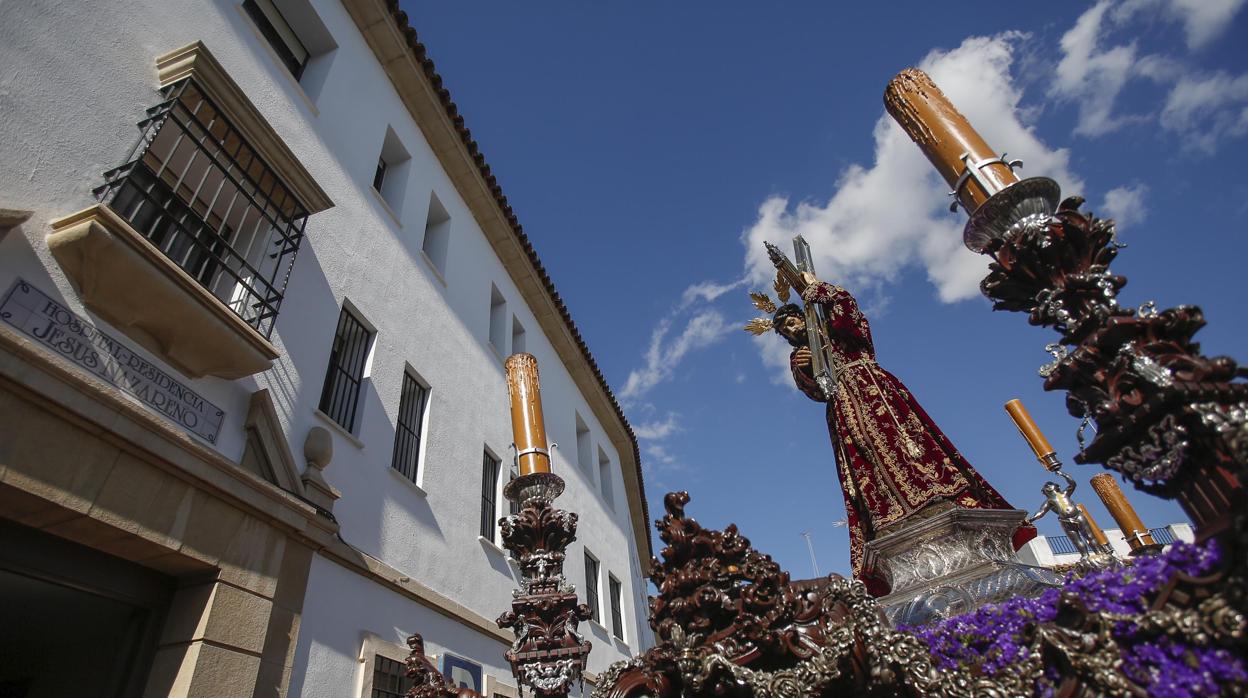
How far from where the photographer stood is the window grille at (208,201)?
207 inches

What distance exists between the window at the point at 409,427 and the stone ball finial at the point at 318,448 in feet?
5.29

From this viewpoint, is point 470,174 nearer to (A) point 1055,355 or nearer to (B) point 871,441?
(B) point 871,441

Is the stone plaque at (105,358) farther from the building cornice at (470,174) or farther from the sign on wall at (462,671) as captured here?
the building cornice at (470,174)

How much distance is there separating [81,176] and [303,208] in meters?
2.17

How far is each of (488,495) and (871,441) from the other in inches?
291

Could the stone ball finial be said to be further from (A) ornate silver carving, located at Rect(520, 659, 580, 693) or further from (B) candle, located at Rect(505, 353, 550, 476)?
(A) ornate silver carving, located at Rect(520, 659, 580, 693)

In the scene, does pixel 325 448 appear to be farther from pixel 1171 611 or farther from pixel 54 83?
pixel 1171 611

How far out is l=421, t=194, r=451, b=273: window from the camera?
446 inches

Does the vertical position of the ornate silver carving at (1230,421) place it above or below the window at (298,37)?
below

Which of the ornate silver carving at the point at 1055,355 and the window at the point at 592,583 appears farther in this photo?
the window at the point at 592,583

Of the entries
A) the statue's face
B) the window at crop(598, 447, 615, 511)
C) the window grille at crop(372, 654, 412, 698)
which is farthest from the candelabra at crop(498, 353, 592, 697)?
the window at crop(598, 447, 615, 511)

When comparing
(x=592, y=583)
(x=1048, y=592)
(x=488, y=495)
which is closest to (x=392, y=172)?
(x=488, y=495)

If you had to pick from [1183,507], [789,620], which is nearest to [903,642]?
[789,620]

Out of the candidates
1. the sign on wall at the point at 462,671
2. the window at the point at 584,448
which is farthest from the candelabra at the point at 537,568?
the window at the point at 584,448
